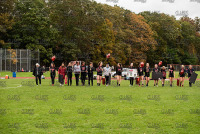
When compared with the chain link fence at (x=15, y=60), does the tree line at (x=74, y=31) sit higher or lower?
higher

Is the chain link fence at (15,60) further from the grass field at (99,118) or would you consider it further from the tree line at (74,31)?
the grass field at (99,118)

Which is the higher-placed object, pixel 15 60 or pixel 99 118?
pixel 15 60

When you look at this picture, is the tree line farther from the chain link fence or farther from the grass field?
the grass field

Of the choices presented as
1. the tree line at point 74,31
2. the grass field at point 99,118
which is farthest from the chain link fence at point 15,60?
the grass field at point 99,118

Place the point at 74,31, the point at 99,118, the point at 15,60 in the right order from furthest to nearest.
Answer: the point at 74,31
the point at 15,60
the point at 99,118

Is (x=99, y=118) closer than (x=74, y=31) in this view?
Yes

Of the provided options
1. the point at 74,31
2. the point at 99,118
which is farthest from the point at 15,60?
the point at 99,118

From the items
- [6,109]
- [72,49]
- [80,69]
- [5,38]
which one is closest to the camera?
[6,109]

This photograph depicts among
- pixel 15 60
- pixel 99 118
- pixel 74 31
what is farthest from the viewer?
pixel 74 31

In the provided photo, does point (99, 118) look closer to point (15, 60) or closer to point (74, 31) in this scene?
point (15, 60)

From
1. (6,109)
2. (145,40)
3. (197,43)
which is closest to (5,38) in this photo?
(145,40)

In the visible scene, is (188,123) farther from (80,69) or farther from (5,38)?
(5,38)

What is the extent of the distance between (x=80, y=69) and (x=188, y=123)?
50.0 feet

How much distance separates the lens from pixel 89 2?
53219mm
